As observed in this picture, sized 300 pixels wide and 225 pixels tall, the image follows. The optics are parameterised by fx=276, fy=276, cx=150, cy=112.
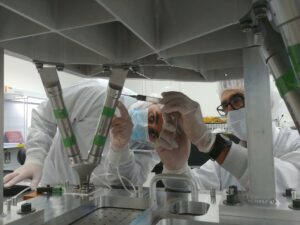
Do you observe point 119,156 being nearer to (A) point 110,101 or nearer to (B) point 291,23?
(A) point 110,101

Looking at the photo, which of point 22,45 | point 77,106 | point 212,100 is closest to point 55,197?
point 22,45

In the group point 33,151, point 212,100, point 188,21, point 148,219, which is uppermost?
point 212,100

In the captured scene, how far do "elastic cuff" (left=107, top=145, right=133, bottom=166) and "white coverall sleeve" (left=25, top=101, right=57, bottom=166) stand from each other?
0.57 meters

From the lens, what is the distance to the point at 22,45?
661 mm

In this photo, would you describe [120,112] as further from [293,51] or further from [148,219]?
[293,51]

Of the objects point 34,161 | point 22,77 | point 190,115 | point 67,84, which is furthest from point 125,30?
point 22,77

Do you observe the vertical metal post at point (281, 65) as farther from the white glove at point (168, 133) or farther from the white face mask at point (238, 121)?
the white face mask at point (238, 121)

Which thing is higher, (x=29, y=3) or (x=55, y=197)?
(x=29, y=3)

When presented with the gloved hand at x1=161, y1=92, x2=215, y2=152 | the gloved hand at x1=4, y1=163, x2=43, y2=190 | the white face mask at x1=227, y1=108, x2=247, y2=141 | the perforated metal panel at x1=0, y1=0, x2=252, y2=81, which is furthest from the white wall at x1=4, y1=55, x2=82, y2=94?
the perforated metal panel at x1=0, y1=0, x2=252, y2=81

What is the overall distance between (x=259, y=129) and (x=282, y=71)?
301 millimetres

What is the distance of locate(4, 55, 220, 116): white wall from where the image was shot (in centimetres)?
359

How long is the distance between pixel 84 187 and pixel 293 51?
738 mm

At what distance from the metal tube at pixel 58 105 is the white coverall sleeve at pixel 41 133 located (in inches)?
34.9

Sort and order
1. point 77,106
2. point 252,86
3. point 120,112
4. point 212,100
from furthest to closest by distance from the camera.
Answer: point 212,100, point 77,106, point 120,112, point 252,86
